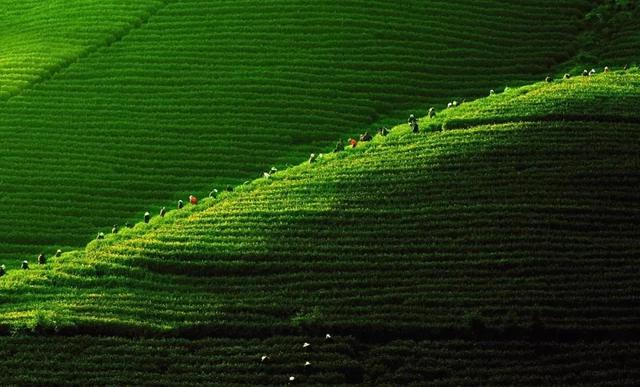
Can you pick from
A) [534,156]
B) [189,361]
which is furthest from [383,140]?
[189,361]

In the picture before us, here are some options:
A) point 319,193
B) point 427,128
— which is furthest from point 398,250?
point 427,128

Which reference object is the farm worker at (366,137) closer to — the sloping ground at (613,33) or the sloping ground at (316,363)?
the sloping ground at (613,33)

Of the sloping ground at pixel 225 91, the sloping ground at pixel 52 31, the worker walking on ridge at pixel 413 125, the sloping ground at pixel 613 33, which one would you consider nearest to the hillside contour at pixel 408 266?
the worker walking on ridge at pixel 413 125

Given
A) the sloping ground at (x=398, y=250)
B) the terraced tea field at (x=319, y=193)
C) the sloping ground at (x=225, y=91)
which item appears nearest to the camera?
the terraced tea field at (x=319, y=193)

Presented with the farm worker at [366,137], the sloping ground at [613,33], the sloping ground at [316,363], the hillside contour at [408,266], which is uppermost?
the sloping ground at [613,33]

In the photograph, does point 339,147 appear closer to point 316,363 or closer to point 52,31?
point 316,363

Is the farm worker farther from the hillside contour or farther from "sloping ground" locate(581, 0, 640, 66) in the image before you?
"sloping ground" locate(581, 0, 640, 66)

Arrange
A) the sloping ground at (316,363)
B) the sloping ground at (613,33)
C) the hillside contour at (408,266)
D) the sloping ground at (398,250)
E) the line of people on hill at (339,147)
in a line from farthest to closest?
the sloping ground at (613,33), the line of people on hill at (339,147), the sloping ground at (398,250), the hillside contour at (408,266), the sloping ground at (316,363)

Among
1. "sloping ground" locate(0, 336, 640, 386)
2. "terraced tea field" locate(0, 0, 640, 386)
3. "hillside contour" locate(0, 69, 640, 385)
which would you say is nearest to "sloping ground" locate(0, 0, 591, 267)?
"terraced tea field" locate(0, 0, 640, 386)
